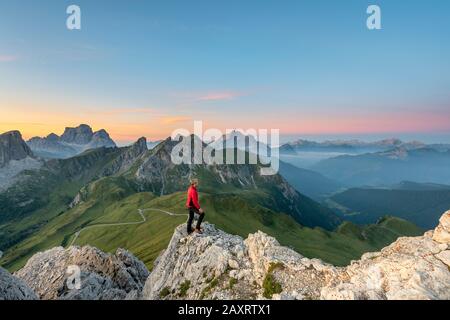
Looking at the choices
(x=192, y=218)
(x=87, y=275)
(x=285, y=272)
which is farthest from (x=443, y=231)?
(x=87, y=275)

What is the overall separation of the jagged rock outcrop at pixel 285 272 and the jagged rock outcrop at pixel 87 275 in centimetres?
838

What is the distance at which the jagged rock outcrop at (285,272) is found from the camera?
71.3 ft

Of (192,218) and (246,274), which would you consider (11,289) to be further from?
(246,274)

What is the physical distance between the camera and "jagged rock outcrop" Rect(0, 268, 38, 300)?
30.9 metres

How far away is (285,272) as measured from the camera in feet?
100

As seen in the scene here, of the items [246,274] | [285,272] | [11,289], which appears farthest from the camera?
[246,274]

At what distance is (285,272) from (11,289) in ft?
87.7

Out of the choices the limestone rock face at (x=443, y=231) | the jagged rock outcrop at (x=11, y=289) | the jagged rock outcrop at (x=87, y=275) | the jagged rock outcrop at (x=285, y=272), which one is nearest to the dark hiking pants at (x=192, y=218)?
the jagged rock outcrop at (x=285, y=272)

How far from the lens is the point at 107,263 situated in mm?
55750

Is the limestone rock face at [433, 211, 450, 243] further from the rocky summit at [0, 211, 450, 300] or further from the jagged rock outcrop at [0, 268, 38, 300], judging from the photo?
the jagged rock outcrop at [0, 268, 38, 300]

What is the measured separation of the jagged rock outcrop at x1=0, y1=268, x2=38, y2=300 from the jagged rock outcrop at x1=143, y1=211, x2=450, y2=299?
547 inches
